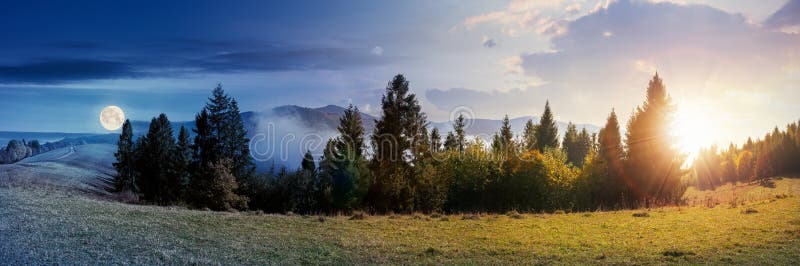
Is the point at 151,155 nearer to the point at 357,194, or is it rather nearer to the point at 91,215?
the point at 357,194

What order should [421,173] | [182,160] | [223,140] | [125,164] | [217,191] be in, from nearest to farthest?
1. [421,173]
2. [217,191]
3. [223,140]
4. [182,160]
5. [125,164]

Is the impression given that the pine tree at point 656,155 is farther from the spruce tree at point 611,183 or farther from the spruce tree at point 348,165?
the spruce tree at point 348,165

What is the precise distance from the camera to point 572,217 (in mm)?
25062

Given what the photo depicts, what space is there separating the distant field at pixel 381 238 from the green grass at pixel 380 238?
3cm

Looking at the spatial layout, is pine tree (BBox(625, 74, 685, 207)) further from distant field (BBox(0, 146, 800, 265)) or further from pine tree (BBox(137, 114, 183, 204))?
pine tree (BBox(137, 114, 183, 204))

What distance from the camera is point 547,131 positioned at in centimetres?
8725

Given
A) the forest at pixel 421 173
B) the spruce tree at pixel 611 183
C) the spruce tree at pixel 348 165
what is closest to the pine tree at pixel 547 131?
the forest at pixel 421 173

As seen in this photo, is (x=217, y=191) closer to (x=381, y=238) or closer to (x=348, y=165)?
(x=348, y=165)

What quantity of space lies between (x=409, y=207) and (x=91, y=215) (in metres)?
23.9

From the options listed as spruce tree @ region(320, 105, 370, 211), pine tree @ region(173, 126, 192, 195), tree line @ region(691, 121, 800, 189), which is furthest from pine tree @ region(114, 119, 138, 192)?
tree line @ region(691, 121, 800, 189)

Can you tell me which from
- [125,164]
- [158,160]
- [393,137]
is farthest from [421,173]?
[125,164]

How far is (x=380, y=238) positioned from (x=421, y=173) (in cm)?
2299

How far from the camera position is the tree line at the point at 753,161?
4136 inches

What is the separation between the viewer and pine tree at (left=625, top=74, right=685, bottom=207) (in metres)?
45.7
